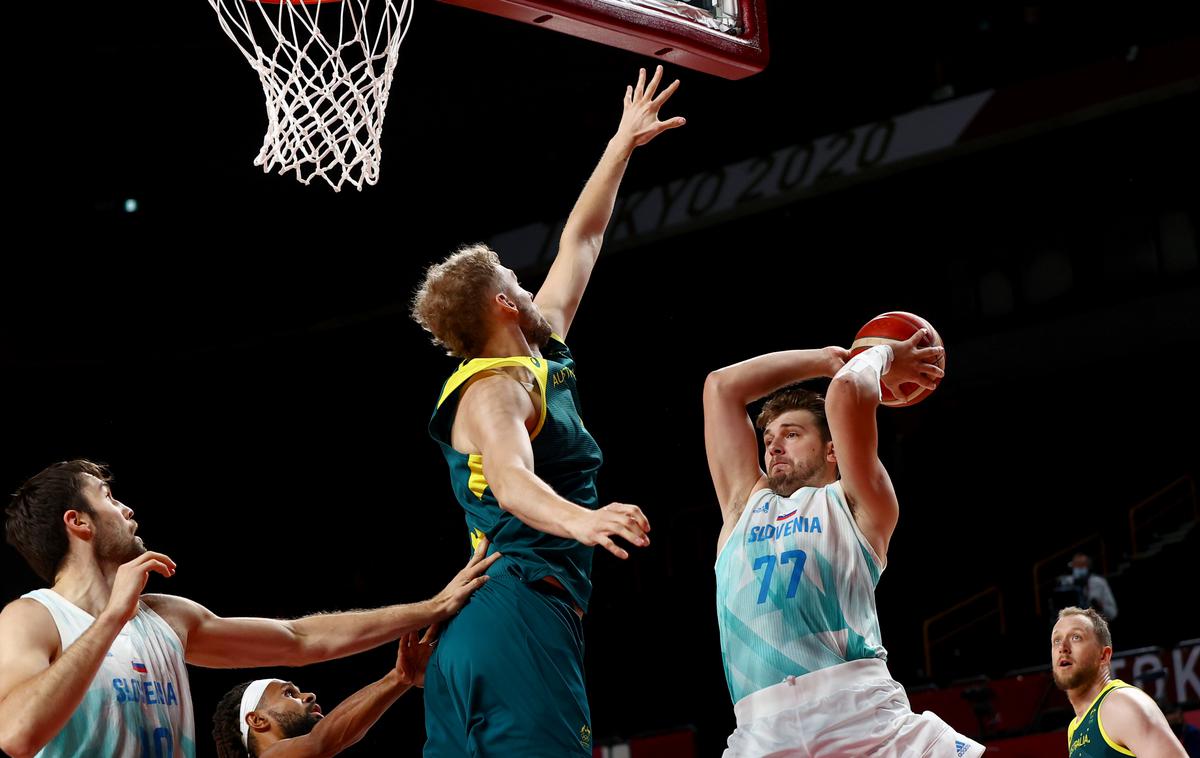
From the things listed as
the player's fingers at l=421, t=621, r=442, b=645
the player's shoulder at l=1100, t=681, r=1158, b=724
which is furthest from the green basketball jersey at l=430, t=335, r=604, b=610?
the player's shoulder at l=1100, t=681, r=1158, b=724

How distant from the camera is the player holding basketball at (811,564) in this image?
362 centimetres

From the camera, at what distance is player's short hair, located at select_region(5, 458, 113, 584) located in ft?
11.5

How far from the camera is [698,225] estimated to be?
14.4 metres

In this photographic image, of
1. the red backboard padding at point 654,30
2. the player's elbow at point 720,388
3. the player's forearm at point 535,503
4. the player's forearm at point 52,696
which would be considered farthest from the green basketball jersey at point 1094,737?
the player's forearm at point 52,696

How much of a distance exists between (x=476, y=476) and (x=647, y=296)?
12.4 meters

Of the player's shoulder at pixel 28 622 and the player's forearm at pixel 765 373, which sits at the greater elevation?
the player's forearm at pixel 765 373

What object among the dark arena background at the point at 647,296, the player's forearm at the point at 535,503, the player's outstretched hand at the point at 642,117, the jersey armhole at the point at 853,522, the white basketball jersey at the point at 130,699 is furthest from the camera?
the dark arena background at the point at 647,296

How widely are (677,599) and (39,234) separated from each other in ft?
24.9

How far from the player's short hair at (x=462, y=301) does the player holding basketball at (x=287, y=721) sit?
1.11 meters

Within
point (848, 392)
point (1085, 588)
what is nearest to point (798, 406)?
point (848, 392)

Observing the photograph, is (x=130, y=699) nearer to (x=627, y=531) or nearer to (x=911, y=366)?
(x=627, y=531)

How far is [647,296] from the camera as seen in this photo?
15883 millimetres

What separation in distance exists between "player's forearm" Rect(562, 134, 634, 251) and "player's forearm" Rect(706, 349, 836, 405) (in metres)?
0.68

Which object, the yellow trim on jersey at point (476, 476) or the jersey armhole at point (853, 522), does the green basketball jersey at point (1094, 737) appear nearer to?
the jersey armhole at point (853, 522)
